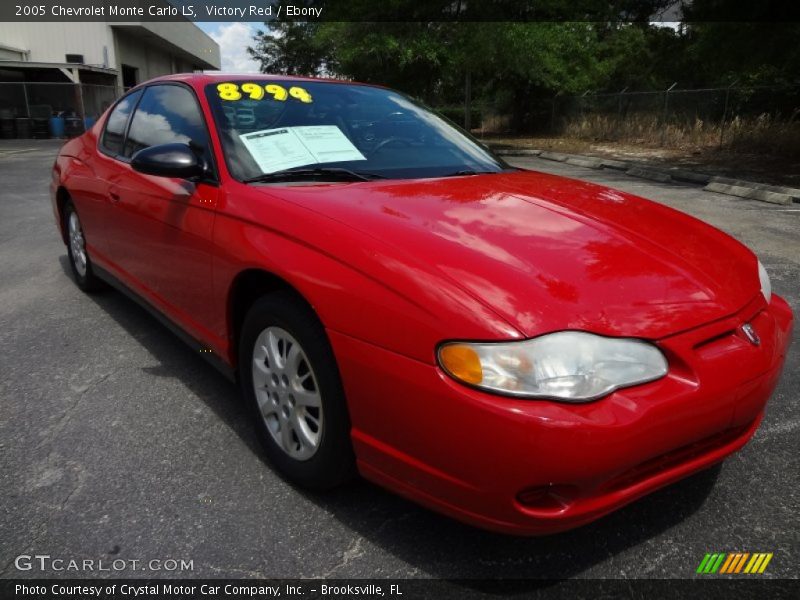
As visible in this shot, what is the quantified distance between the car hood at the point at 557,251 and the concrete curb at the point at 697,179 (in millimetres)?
8236

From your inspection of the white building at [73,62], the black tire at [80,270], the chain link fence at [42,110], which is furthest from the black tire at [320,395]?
the white building at [73,62]

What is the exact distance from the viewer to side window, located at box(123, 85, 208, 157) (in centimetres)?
290

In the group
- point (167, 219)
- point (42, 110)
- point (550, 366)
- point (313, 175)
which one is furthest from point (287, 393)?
point (42, 110)

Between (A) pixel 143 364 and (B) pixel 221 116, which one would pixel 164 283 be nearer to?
(A) pixel 143 364

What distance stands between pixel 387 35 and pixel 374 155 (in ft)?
68.4

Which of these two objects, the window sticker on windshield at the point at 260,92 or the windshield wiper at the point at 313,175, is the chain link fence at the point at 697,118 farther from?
the windshield wiper at the point at 313,175

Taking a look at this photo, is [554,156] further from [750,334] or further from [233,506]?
[233,506]

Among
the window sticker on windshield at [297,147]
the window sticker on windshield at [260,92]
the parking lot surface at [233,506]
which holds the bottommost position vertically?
the parking lot surface at [233,506]

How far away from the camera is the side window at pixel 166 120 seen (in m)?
2.90

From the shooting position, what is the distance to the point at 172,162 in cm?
256

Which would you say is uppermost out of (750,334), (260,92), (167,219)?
(260,92)

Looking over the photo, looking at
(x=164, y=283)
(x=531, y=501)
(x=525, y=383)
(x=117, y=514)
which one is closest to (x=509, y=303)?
(x=525, y=383)

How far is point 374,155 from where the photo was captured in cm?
283

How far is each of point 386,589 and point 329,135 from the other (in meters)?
1.90
